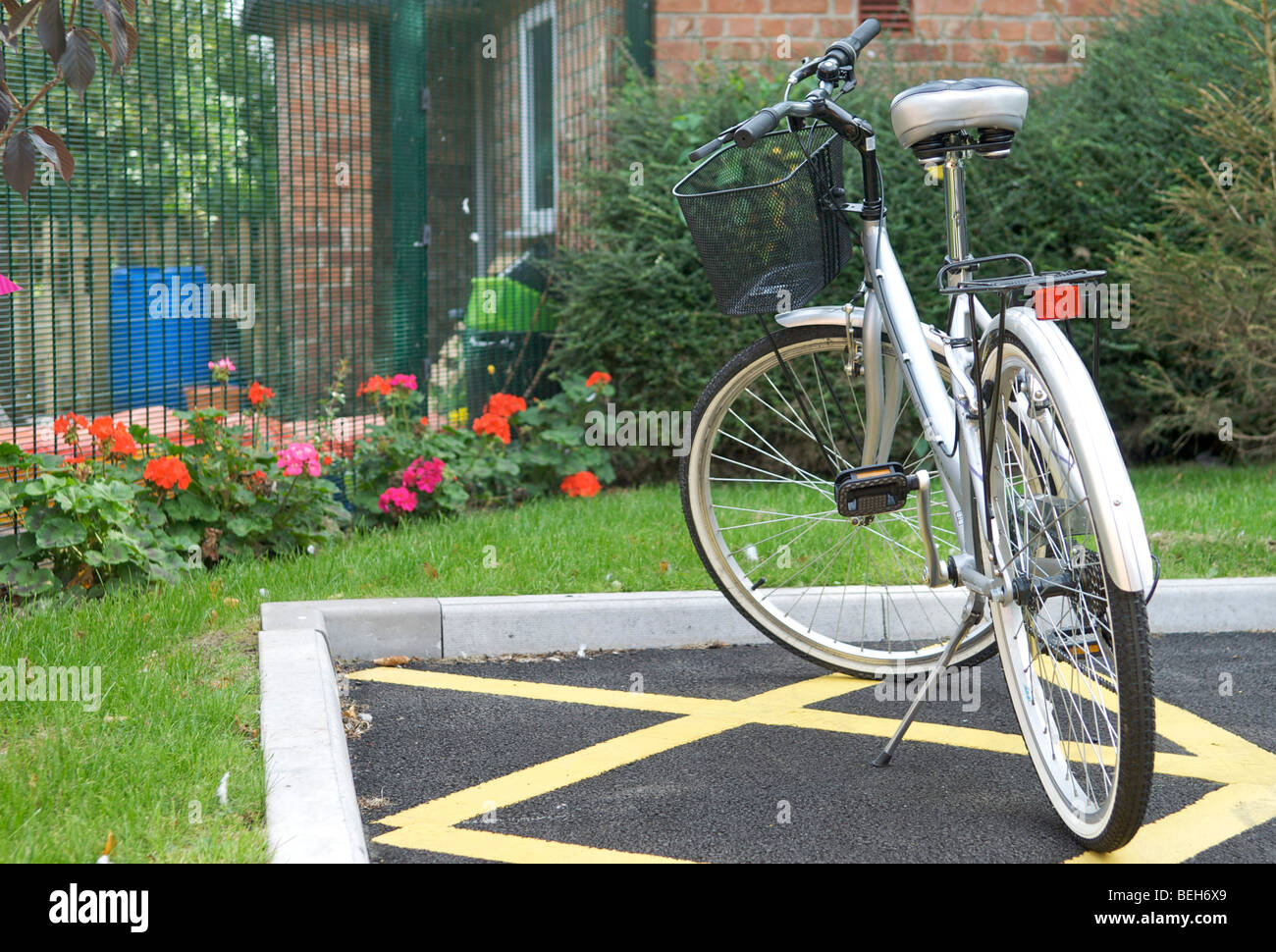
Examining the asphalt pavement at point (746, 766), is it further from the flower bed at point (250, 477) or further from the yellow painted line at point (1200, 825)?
the flower bed at point (250, 477)

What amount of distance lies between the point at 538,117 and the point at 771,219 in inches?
172

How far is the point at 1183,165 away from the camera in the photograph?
6.76 metres

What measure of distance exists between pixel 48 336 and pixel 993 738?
A: 3618 mm

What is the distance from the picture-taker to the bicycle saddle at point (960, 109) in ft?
10.0

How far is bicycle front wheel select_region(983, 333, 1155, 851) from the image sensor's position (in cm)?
236

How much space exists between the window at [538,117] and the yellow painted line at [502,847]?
4.80m

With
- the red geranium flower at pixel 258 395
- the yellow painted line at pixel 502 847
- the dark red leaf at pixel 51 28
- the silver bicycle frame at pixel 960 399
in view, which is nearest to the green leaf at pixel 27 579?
the red geranium flower at pixel 258 395

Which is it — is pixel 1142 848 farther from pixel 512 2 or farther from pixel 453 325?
pixel 512 2

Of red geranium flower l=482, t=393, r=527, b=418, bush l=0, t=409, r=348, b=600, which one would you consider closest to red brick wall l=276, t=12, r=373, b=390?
red geranium flower l=482, t=393, r=527, b=418

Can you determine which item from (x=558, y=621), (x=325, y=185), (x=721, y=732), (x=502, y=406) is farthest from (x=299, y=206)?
(x=721, y=732)

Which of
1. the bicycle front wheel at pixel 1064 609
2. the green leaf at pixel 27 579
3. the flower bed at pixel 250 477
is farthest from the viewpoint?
the flower bed at pixel 250 477

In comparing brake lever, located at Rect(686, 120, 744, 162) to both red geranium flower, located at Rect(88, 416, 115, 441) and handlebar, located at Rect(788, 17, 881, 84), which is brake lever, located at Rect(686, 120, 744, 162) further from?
red geranium flower, located at Rect(88, 416, 115, 441)
